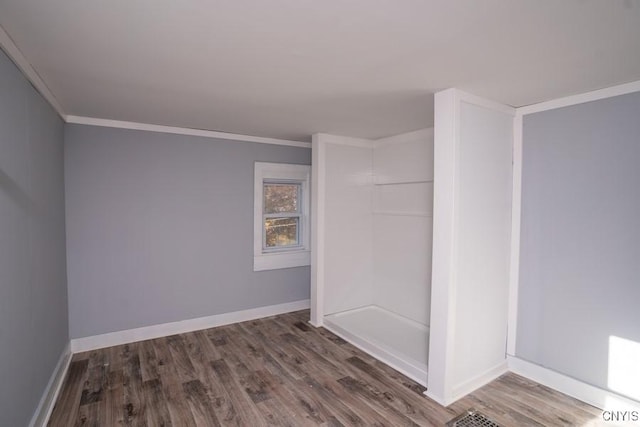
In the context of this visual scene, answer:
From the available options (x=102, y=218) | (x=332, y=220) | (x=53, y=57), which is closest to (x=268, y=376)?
(x=332, y=220)

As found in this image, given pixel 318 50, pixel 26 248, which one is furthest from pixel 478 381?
pixel 26 248

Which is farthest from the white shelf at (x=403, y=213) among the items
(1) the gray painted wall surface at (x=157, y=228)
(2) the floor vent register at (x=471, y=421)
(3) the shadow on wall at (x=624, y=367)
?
(2) the floor vent register at (x=471, y=421)

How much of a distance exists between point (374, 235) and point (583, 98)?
2.55 meters

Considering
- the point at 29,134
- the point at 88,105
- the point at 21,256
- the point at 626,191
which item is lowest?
the point at 21,256

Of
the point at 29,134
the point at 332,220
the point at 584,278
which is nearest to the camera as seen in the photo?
the point at 29,134

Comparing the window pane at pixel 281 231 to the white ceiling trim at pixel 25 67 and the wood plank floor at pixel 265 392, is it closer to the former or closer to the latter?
the wood plank floor at pixel 265 392

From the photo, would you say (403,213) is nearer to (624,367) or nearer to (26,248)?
(624,367)

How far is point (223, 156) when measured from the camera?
3.87 m

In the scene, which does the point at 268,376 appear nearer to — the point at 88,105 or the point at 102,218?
the point at 102,218

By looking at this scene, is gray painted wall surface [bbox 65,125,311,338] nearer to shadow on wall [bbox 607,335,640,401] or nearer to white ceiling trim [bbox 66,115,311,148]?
white ceiling trim [bbox 66,115,311,148]

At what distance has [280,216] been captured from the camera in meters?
4.32

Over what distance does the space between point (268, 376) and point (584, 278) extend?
2661 mm

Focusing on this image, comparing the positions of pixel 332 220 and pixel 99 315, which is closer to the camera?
pixel 99 315

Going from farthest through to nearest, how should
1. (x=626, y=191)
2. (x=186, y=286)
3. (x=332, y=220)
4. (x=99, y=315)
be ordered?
1. (x=332, y=220)
2. (x=186, y=286)
3. (x=99, y=315)
4. (x=626, y=191)
